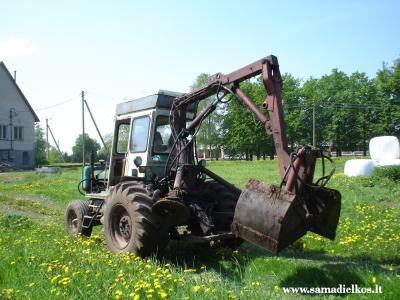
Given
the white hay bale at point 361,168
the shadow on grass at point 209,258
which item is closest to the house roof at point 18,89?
the white hay bale at point 361,168

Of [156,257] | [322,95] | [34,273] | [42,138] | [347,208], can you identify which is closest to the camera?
[34,273]

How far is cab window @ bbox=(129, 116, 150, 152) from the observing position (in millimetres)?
8133

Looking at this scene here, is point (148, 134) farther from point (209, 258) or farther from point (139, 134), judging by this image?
point (209, 258)

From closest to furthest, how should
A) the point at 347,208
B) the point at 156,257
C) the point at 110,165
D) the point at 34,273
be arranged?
the point at 34,273, the point at 156,257, the point at 110,165, the point at 347,208

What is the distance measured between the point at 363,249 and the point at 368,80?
65.8 metres

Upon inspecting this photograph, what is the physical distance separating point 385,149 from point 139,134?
18.9m

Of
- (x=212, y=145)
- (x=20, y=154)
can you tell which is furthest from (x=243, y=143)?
(x=20, y=154)

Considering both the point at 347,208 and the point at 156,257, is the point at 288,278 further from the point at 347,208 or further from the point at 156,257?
the point at 347,208

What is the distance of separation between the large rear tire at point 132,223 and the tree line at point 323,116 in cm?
4658

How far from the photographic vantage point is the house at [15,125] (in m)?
48.8

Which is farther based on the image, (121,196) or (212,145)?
(212,145)

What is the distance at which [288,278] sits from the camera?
5.95 m

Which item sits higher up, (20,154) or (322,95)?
(322,95)

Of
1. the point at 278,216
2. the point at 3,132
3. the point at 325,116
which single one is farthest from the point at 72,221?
the point at 325,116
